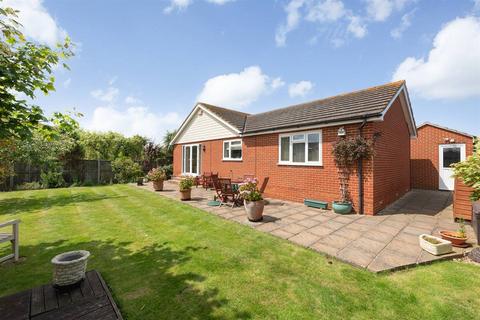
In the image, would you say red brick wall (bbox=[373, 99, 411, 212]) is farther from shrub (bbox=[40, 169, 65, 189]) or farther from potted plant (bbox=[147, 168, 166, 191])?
shrub (bbox=[40, 169, 65, 189])

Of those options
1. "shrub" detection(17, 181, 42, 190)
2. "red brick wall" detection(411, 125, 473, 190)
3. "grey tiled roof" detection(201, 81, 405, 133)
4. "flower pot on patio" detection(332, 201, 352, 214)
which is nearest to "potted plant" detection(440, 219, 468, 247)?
"flower pot on patio" detection(332, 201, 352, 214)

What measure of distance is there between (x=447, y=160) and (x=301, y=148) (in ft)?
36.6

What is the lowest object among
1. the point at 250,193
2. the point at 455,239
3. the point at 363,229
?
the point at 363,229

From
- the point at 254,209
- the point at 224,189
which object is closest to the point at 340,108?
the point at 254,209

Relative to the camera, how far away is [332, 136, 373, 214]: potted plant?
7031 millimetres

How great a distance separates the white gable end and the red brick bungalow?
0.12 m

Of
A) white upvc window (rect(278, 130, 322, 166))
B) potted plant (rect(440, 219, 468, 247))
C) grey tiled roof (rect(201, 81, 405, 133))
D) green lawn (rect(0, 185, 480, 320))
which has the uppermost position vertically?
grey tiled roof (rect(201, 81, 405, 133))

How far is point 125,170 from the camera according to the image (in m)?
17.7

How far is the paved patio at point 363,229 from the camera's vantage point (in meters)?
4.01

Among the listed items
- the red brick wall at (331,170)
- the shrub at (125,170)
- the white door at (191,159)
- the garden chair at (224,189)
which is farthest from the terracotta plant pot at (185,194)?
the shrub at (125,170)

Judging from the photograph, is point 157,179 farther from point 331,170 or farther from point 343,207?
point 343,207

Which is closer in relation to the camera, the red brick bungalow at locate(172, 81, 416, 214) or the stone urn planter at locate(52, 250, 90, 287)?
the stone urn planter at locate(52, 250, 90, 287)

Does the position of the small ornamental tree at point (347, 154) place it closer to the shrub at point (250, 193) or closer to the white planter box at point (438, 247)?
the white planter box at point (438, 247)

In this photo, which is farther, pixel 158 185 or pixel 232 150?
pixel 232 150
